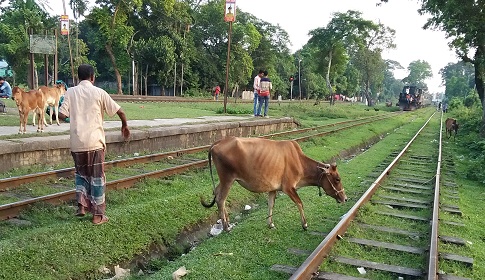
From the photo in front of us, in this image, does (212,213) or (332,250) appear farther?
(212,213)

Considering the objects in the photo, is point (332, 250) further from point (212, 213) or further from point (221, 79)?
point (221, 79)

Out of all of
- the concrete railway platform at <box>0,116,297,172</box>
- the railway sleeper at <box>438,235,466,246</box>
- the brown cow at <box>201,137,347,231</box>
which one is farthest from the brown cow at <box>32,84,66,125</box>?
the railway sleeper at <box>438,235,466,246</box>

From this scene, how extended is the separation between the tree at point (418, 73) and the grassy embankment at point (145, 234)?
155315 mm

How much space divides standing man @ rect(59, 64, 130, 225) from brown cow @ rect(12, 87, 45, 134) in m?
5.49

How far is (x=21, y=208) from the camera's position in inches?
237

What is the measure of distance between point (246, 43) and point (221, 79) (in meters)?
5.30

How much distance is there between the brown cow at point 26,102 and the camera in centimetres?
1034

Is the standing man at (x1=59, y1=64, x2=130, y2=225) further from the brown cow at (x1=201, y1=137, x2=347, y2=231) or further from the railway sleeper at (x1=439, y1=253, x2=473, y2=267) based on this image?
the railway sleeper at (x1=439, y1=253, x2=473, y2=267)

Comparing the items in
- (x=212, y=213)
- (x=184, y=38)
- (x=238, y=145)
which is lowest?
Answer: (x=212, y=213)

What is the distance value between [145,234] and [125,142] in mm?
5362

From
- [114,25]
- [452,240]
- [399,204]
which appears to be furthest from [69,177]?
[114,25]

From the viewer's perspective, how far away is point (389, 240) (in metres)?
5.94

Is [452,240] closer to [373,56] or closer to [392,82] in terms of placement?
[373,56]

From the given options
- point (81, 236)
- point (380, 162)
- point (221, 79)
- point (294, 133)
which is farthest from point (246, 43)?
point (81, 236)
